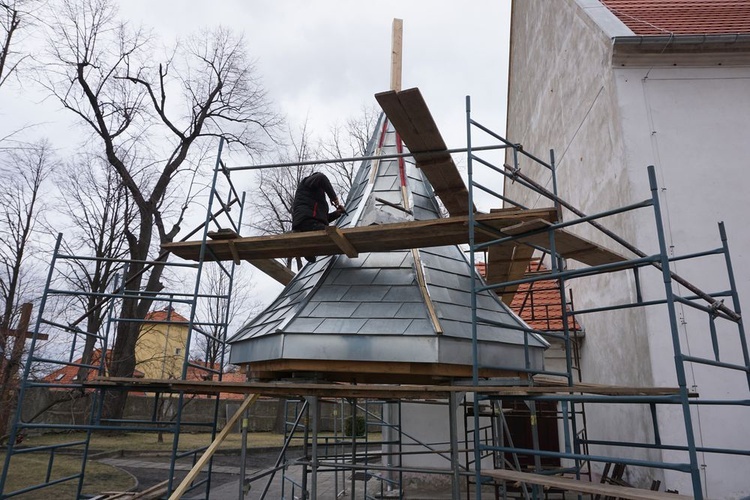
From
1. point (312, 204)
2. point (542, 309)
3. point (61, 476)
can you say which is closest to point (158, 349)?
point (61, 476)

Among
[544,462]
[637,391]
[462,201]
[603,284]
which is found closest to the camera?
[637,391]

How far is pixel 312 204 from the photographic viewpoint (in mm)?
7613

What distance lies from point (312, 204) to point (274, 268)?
4.95ft

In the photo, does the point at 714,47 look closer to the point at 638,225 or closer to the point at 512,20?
the point at 638,225

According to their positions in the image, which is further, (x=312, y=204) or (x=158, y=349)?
(x=158, y=349)

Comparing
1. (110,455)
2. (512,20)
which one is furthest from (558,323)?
(110,455)

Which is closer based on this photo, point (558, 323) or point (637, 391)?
point (637, 391)

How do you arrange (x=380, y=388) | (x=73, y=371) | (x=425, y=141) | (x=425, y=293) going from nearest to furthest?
1. (x=380, y=388)
2. (x=425, y=141)
3. (x=425, y=293)
4. (x=73, y=371)

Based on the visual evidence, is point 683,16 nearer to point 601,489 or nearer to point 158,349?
point 601,489

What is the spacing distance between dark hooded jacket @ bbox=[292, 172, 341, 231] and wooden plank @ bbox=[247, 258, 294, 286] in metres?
0.83

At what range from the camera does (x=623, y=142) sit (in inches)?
335

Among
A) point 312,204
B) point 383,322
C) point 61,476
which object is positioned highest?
point 312,204

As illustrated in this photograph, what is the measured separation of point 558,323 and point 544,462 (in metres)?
3.15

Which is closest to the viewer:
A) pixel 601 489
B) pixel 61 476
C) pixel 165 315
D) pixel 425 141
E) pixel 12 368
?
pixel 601 489
